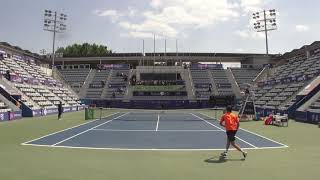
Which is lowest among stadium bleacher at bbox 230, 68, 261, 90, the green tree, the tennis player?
the tennis player

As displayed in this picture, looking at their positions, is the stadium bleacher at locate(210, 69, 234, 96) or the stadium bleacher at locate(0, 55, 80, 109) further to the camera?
the stadium bleacher at locate(210, 69, 234, 96)

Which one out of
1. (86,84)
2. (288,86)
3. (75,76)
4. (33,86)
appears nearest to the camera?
(288,86)

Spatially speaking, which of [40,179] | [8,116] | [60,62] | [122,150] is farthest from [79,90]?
[40,179]

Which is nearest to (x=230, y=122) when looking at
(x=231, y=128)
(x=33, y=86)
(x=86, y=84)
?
(x=231, y=128)

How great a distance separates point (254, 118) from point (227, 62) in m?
61.3

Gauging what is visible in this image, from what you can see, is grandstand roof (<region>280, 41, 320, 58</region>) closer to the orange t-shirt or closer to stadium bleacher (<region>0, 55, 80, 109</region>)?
stadium bleacher (<region>0, 55, 80, 109</region>)

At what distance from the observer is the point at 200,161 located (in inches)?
570

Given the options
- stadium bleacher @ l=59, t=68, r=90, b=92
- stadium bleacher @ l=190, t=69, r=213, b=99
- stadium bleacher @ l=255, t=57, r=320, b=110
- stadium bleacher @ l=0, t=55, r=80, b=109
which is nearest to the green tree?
stadium bleacher @ l=59, t=68, r=90, b=92

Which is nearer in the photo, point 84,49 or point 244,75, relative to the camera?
point 244,75

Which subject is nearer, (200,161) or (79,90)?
(200,161)

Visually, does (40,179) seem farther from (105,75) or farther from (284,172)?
(105,75)

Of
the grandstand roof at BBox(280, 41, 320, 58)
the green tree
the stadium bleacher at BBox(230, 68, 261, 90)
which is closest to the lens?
the grandstand roof at BBox(280, 41, 320, 58)

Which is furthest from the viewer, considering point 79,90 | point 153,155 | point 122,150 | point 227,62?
point 227,62

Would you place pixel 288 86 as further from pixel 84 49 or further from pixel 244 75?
pixel 84 49
